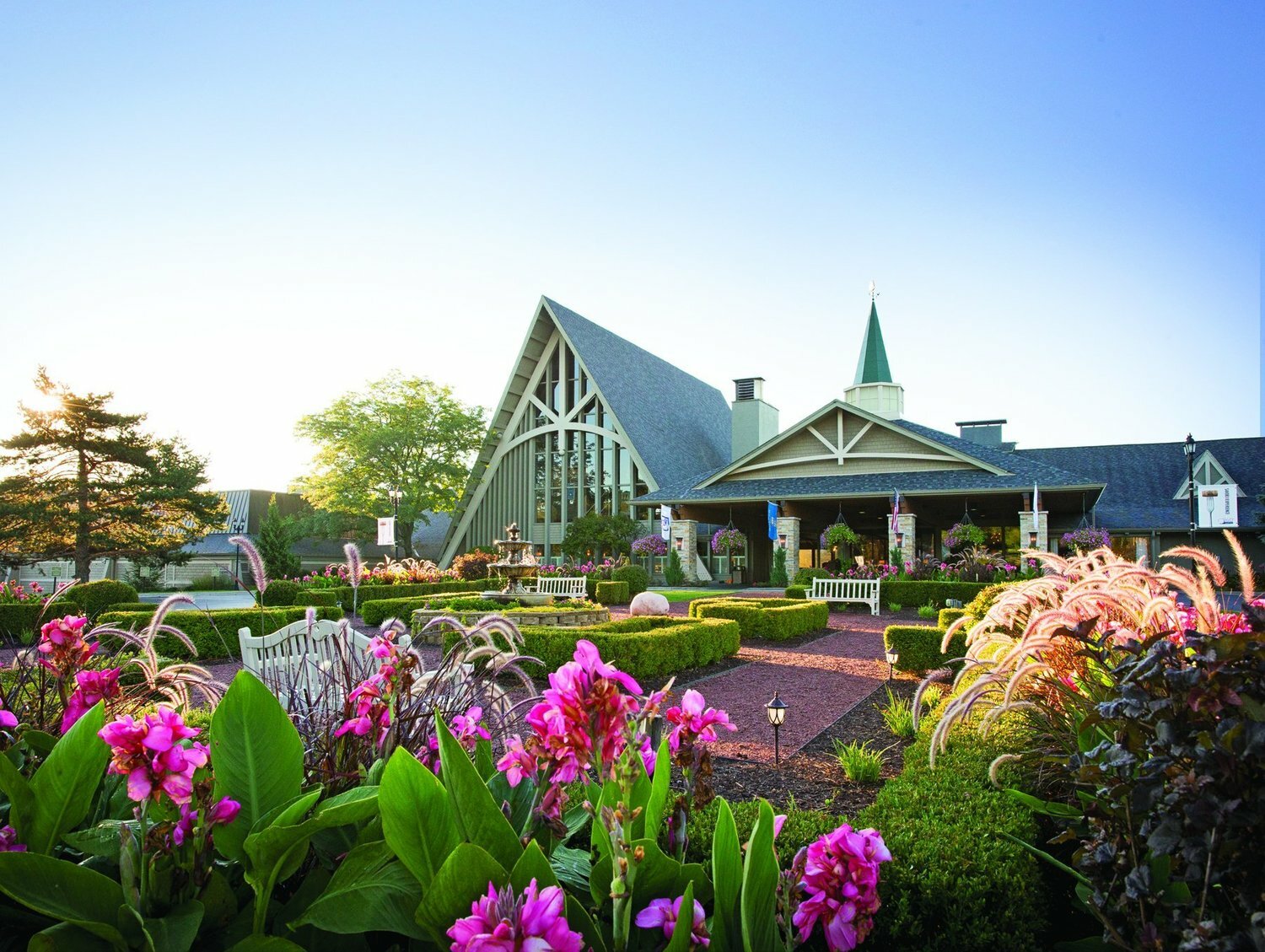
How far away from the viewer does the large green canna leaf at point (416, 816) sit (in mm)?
1526

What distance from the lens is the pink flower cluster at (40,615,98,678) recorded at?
2434mm

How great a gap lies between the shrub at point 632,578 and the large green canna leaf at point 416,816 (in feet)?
72.5

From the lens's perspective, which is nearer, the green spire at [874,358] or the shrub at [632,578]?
the shrub at [632,578]

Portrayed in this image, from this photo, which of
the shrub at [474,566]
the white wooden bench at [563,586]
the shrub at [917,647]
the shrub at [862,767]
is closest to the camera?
the shrub at [862,767]

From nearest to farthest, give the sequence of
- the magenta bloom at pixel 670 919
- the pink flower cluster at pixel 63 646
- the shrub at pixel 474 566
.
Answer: the magenta bloom at pixel 670 919, the pink flower cluster at pixel 63 646, the shrub at pixel 474 566

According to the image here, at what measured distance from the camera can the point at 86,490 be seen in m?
24.3

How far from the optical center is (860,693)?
8844mm

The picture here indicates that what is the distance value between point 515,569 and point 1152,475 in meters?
29.4

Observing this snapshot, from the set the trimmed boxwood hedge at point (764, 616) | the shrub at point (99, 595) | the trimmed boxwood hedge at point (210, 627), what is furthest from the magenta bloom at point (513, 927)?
the shrub at point (99, 595)

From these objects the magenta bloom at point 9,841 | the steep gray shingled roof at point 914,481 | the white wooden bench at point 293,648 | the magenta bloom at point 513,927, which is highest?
the steep gray shingled roof at point 914,481

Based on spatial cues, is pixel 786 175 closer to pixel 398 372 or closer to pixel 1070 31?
pixel 1070 31

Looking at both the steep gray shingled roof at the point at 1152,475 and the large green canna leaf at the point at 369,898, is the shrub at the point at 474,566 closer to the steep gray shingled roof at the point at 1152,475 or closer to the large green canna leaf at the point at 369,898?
the steep gray shingled roof at the point at 1152,475

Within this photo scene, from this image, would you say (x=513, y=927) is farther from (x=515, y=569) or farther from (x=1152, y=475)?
(x=1152, y=475)

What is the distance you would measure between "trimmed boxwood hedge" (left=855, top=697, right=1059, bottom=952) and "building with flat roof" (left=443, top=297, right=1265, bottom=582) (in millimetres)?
21924
